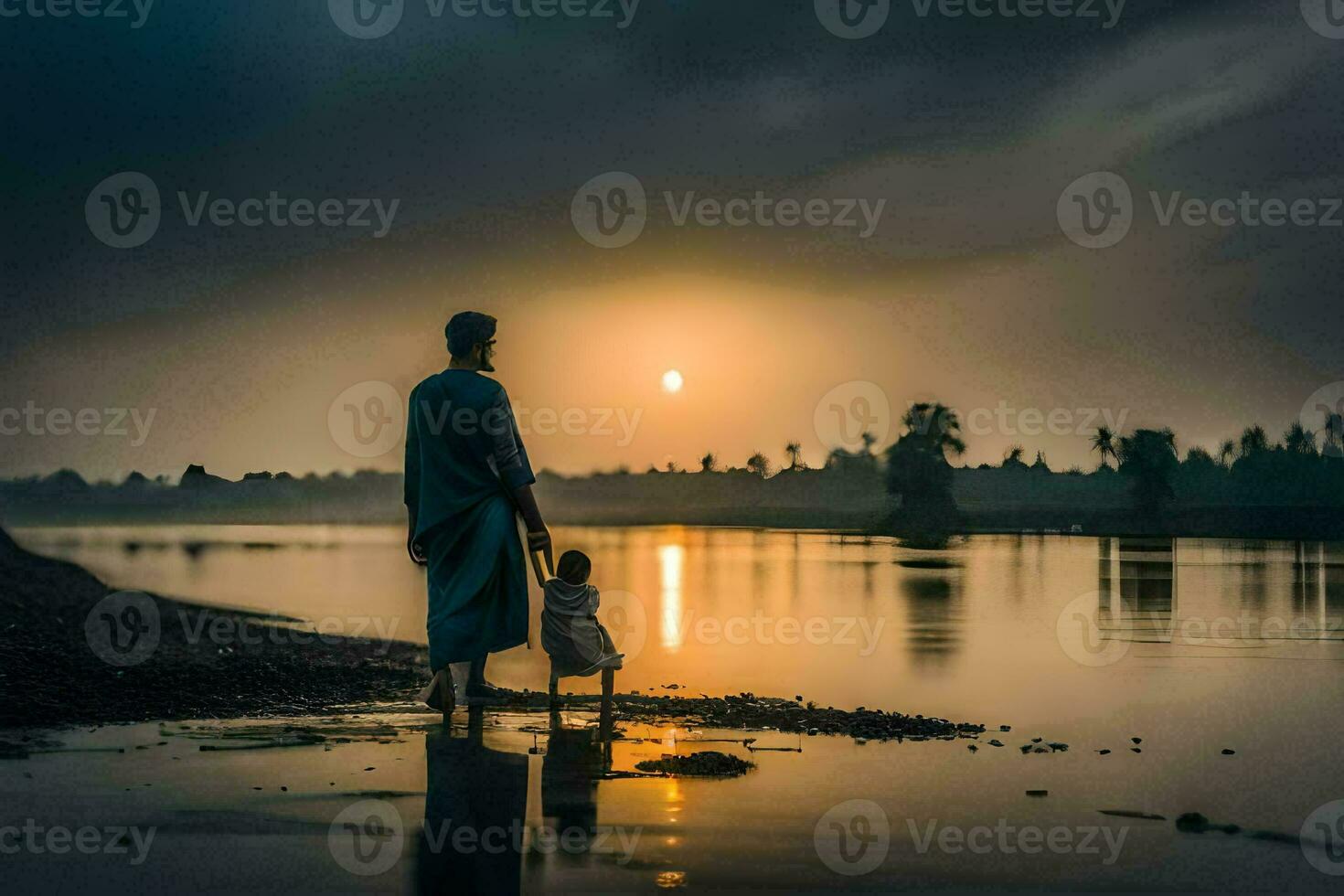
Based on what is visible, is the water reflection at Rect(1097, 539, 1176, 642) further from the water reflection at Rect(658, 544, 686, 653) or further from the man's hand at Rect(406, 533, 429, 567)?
the man's hand at Rect(406, 533, 429, 567)

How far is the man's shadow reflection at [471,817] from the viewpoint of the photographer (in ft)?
18.2

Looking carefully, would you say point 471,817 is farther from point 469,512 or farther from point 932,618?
point 932,618

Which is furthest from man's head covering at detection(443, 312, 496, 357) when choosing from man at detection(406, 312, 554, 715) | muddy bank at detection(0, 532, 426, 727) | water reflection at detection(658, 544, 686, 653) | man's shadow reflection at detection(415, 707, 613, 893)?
water reflection at detection(658, 544, 686, 653)

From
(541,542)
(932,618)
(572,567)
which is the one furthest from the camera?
(932,618)

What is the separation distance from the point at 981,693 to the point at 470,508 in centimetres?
558

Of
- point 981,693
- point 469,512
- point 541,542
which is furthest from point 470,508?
point 981,693

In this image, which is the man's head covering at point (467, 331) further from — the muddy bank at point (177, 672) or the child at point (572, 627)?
the muddy bank at point (177, 672)

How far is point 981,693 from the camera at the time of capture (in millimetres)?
12570

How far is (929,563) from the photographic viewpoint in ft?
146

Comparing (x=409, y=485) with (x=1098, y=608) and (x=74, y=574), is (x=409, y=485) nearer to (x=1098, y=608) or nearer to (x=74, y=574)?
(x=74, y=574)

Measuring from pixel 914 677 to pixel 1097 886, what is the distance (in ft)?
26.9

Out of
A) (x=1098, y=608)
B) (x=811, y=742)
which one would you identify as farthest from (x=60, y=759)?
(x=1098, y=608)

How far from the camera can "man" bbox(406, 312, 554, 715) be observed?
32.4 feet

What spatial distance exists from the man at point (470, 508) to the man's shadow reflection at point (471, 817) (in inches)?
35.3
